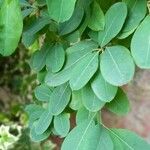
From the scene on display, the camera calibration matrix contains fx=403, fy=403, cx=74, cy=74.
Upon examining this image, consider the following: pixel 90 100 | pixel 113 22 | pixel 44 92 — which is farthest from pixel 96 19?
pixel 44 92

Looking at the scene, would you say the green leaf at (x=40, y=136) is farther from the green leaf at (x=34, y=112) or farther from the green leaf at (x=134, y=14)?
the green leaf at (x=134, y=14)

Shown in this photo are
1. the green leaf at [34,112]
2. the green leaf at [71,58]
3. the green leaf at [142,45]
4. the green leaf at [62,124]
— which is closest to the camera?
the green leaf at [142,45]

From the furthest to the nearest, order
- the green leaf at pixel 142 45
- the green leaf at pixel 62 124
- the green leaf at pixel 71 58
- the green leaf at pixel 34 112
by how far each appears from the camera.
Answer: the green leaf at pixel 34 112 < the green leaf at pixel 62 124 < the green leaf at pixel 71 58 < the green leaf at pixel 142 45

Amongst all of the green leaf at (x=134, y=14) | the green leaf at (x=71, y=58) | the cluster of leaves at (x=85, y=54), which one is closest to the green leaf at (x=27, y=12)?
the cluster of leaves at (x=85, y=54)

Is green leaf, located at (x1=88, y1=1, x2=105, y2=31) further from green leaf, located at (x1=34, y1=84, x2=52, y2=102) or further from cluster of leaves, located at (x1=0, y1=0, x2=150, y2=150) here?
green leaf, located at (x1=34, y1=84, x2=52, y2=102)

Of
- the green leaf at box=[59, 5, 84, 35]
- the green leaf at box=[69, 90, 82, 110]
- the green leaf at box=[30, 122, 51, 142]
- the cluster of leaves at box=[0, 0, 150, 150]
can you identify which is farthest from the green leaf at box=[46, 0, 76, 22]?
the green leaf at box=[30, 122, 51, 142]

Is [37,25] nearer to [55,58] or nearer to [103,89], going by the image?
[55,58]
